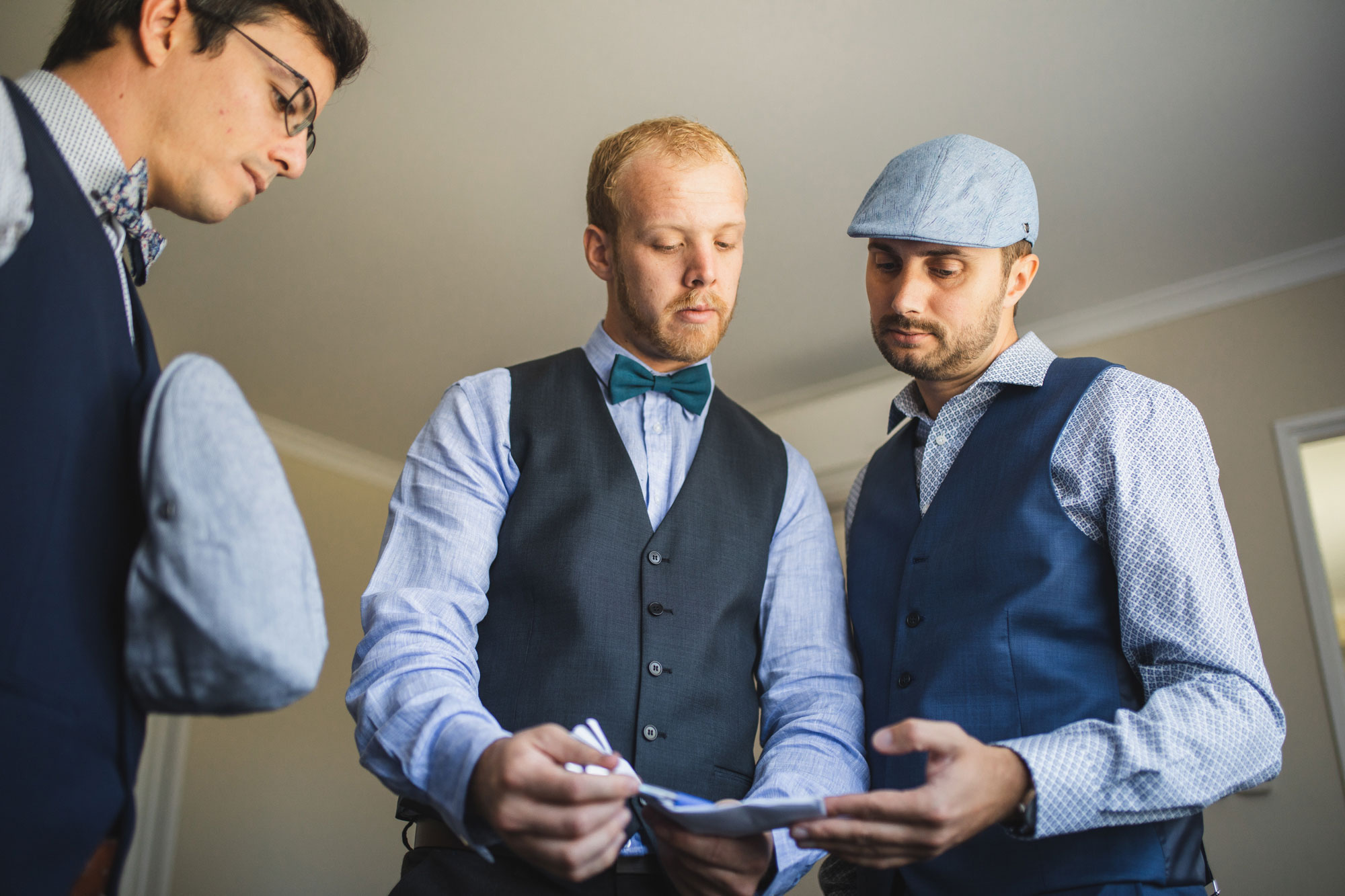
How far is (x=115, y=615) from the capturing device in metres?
0.95

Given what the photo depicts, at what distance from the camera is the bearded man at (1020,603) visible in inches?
47.1

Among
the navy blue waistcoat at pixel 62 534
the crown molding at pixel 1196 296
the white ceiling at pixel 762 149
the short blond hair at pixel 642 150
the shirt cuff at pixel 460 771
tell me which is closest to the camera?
the navy blue waistcoat at pixel 62 534

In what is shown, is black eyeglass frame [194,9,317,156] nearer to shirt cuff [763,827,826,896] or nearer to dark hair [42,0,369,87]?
dark hair [42,0,369,87]

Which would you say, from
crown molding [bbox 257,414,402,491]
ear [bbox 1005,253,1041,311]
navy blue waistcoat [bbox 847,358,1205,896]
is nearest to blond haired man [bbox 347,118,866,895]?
navy blue waistcoat [bbox 847,358,1205,896]

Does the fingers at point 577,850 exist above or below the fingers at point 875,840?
above

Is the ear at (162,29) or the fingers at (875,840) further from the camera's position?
the ear at (162,29)

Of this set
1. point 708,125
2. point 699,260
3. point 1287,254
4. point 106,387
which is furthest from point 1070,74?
point 106,387

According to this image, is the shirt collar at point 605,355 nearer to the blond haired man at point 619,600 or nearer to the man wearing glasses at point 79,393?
the blond haired man at point 619,600

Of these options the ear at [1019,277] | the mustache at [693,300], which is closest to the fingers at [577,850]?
the mustache at [693,300]

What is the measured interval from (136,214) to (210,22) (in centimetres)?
35

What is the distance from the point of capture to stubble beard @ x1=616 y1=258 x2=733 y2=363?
5.79 feet

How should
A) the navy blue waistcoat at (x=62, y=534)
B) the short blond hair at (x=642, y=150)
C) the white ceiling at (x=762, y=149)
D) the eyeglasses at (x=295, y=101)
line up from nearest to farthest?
the navy blue waistcoat at (x=62, y=534), the eyeglasses at (x=295, y=101), the short blond hair at (x=642, y=150), the white ceiling at (x=762, y=149)

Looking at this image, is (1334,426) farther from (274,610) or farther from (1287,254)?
(274,610)

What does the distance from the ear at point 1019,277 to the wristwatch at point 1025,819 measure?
932mm
